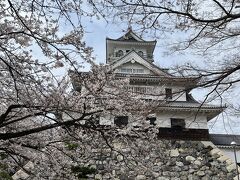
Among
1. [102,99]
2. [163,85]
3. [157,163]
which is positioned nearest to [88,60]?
[163,85]

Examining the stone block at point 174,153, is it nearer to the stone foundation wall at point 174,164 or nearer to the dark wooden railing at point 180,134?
the stone foundation wall at point 174,164

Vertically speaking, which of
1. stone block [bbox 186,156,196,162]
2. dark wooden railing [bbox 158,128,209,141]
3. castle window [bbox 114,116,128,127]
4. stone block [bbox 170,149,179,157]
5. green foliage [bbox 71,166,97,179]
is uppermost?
dark wooden railing [bbox 158,128,209,141]

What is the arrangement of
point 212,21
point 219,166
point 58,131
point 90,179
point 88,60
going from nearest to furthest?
point 212,21
point 88,60
point 58,131
point 90,179
point 219,166

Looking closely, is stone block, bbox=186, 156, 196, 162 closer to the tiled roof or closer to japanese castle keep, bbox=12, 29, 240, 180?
japanese castle keep, bbox=12, 29, 240, 180

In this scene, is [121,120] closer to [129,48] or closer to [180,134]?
[180,134]

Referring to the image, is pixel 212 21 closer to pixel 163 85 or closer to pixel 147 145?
pixel 163 85

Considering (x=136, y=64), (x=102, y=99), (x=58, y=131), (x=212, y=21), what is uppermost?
(x=136, y=64)

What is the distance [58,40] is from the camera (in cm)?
445

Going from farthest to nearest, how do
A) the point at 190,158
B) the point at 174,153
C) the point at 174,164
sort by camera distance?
1. the point at 174,153
2. the point at 190,158
3. the point at 174,164

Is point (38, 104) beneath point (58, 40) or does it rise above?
beneath

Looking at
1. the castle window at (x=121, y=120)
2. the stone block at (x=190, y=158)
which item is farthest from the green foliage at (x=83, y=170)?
the stone block at (x=190, y=158)

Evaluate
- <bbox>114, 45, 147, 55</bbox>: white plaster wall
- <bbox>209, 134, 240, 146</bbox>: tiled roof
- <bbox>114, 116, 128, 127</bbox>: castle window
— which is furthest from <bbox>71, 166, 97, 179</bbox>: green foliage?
<bbox>114, 45, 147, 55</bbox>: white plaster wall

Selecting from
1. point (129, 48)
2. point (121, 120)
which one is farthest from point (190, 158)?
point (129, 48)

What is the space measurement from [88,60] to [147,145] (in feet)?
11.3
